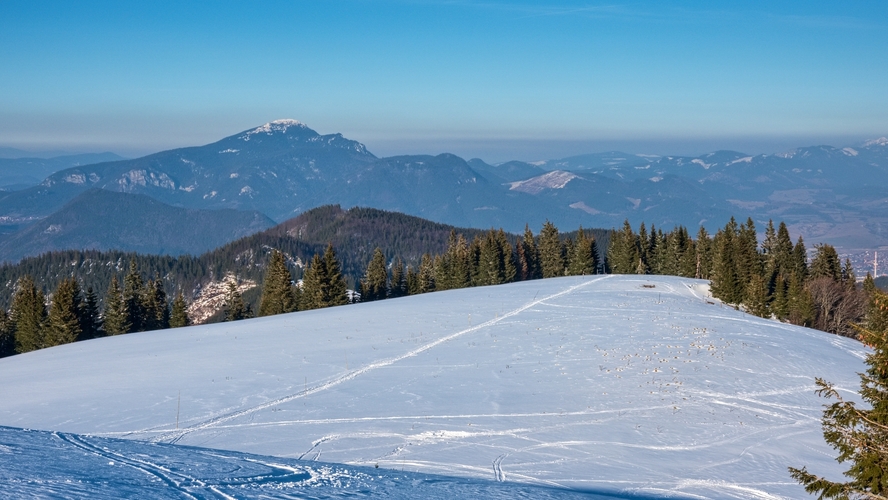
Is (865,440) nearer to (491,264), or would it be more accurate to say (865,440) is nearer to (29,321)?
(29,321)

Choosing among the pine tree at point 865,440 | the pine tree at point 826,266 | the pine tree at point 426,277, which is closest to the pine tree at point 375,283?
the pine tree at point 426,277

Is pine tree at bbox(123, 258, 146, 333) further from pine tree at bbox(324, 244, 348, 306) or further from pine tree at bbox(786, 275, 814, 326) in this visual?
pine tree at bbox(786, 275, 814, 326)

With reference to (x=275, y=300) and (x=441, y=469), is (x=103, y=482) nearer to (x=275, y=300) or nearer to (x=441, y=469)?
(x=441, y=469)

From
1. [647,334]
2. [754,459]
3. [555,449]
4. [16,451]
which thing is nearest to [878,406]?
[754,459]

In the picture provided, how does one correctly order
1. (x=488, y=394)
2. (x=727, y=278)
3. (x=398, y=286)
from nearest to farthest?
(x=488, y=394), (x=727, y=278), (x=398, y=286)

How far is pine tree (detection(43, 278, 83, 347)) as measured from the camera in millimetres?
60781

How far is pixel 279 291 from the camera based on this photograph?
73.0 meters

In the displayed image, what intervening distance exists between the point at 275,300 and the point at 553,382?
166 ft

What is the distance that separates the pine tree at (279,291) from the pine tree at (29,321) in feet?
70.0

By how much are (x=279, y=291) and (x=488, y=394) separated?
51172mm

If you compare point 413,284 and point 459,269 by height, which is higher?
point 459,269

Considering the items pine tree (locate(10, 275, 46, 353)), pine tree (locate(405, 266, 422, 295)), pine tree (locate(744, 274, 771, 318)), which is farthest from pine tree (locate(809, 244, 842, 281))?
pine tree (locate(10, 275, 46, 353))

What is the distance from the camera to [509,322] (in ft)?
138

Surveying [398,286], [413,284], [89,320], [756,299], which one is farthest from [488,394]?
[398,286]
